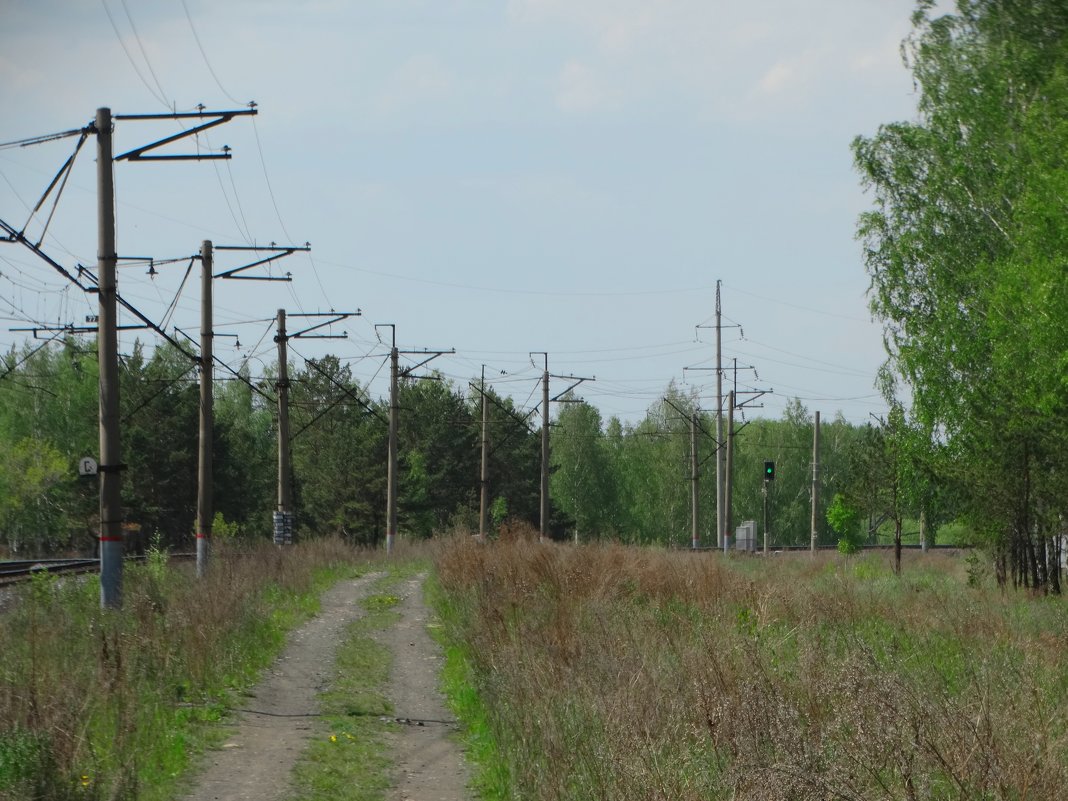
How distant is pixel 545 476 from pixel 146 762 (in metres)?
43.4

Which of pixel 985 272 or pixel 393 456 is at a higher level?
pixel 985 272

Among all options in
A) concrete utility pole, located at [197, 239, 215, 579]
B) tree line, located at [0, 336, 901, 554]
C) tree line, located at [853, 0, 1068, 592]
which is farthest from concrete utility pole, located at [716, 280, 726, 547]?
concrete utility pole, located at [197, 239, 215, 579]

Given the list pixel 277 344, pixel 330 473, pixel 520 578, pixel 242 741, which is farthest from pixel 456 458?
pixel 242 741

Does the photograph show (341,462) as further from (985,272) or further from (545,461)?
(985,272)

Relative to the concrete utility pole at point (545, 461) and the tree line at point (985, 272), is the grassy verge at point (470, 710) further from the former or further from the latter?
the concrete utility pole at point (545, 461)

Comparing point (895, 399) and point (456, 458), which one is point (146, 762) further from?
point (456, 458)

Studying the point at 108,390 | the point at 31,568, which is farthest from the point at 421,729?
the point at 31,568

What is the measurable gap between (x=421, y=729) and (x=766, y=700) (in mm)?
4557

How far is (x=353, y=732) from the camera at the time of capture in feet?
35.0

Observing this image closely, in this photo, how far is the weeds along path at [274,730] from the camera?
27.8 ft

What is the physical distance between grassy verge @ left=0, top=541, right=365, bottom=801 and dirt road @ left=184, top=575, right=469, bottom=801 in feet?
0.82

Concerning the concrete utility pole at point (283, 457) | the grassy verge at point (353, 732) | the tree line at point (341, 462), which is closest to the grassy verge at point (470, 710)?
the grassy verge at point (353, 732)

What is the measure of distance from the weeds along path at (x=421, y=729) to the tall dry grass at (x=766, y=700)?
451 millimetres

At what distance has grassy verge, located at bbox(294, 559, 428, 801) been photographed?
8.70 m
